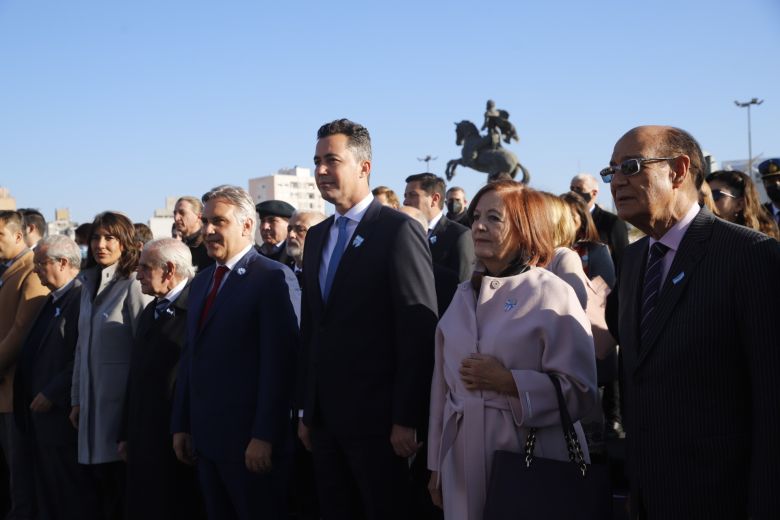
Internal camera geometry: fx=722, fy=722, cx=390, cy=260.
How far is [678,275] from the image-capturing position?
2.49m

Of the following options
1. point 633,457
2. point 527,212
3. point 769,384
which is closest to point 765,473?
point 769,384

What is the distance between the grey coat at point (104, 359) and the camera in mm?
4945

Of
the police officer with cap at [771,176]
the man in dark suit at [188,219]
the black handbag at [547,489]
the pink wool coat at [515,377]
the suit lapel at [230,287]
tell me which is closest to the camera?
the black handbag at [547,489]

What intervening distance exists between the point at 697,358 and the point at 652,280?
1.28 ft

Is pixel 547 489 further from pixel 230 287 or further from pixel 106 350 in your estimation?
pixel 106 350

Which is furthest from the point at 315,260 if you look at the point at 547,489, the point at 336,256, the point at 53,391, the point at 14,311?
the point at 14,311

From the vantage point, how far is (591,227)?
5.45 m

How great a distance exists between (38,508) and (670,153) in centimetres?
556

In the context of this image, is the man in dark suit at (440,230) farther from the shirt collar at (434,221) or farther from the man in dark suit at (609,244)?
the man in dark suit at (609,244)

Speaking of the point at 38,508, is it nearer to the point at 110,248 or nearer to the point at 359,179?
the point at 110,248

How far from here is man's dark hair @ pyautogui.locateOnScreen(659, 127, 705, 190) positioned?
104 inches

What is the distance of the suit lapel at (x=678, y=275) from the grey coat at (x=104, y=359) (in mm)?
3730

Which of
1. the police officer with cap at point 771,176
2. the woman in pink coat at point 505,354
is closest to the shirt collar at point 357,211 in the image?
the woman in pink coat at point 505,354

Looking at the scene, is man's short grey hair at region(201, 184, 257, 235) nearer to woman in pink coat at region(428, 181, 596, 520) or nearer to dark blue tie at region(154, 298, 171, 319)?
dark blue tie at region(154, 298, 171, 319)
